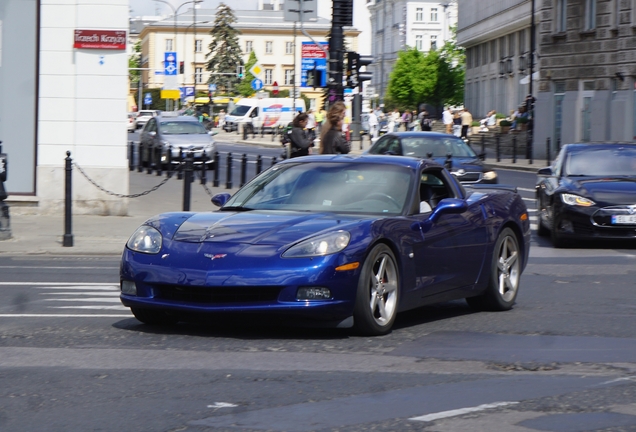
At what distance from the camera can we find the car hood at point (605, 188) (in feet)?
50.7

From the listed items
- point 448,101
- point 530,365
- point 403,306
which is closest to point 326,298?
point 403,306

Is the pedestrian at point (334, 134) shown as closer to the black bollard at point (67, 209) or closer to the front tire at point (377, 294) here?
the black bollard at point (67, 209)

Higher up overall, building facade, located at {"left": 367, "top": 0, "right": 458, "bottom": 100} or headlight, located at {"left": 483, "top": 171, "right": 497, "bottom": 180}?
building facade, located at {"left": 367, "top": 0, "right": 458, "bottom": 100}

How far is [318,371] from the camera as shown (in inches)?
264

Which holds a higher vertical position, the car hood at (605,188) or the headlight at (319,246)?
the car hood at (605,188)

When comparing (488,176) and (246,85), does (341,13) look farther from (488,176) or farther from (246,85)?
(246,85)

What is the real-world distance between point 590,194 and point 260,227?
28.0 feet

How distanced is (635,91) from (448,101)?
64.2 metres

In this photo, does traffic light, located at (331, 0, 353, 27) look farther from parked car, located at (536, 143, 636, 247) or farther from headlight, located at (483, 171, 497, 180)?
parked car, located at (536, 143, 636, 247)

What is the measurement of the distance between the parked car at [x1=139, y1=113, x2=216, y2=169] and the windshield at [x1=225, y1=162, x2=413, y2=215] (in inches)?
904

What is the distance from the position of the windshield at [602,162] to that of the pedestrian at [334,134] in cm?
327

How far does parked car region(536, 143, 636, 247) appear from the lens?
15.4 meters

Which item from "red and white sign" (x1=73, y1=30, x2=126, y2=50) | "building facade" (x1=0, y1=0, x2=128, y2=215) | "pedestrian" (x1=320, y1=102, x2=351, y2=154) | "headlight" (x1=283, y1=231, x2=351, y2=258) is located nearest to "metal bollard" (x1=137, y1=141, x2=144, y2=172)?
"building facade" (x1=0, y1=0, x2=128, y2=215)

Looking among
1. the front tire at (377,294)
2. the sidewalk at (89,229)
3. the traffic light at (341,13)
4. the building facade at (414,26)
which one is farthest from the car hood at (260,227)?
the building facade at (414,26)
